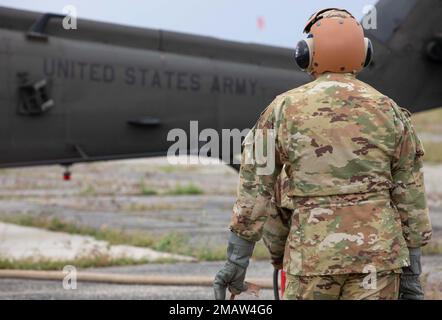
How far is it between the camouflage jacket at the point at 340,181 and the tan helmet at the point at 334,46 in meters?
0.06

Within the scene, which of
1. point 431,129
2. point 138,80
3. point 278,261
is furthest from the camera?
point 431,129

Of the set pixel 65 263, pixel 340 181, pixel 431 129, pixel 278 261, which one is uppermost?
pixel 431 129

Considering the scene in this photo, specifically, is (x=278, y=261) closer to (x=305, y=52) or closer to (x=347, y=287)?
(x=347, y=287)

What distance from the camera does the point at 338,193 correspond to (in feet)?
13.9

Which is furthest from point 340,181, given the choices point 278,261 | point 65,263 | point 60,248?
point 60,248

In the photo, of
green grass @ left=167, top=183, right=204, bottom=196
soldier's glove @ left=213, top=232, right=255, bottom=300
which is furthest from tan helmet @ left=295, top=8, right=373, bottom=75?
green grass @ left=167, top=183, right=204, bottom=196

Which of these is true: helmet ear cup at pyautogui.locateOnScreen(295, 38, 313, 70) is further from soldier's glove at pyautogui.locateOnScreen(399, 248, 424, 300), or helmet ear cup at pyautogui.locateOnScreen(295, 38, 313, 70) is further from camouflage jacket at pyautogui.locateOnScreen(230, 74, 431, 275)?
soldier's glove at pyautogui.locateOnScreen(399, 248, 424, 300)

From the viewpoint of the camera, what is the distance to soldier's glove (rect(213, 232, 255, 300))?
14.1 feet

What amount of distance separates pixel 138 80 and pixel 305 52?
7.81 m

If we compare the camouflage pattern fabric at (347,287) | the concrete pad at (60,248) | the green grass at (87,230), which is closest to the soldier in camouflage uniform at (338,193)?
the camouflage pattern fabric at (347,287)

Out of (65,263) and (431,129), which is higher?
(431,129)

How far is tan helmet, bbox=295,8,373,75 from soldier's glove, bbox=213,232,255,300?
0.83 m

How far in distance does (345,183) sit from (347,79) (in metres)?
0.46

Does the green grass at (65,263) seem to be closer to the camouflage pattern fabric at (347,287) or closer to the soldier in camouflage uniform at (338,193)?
the soldier in camouflage uniform at (338,193)
